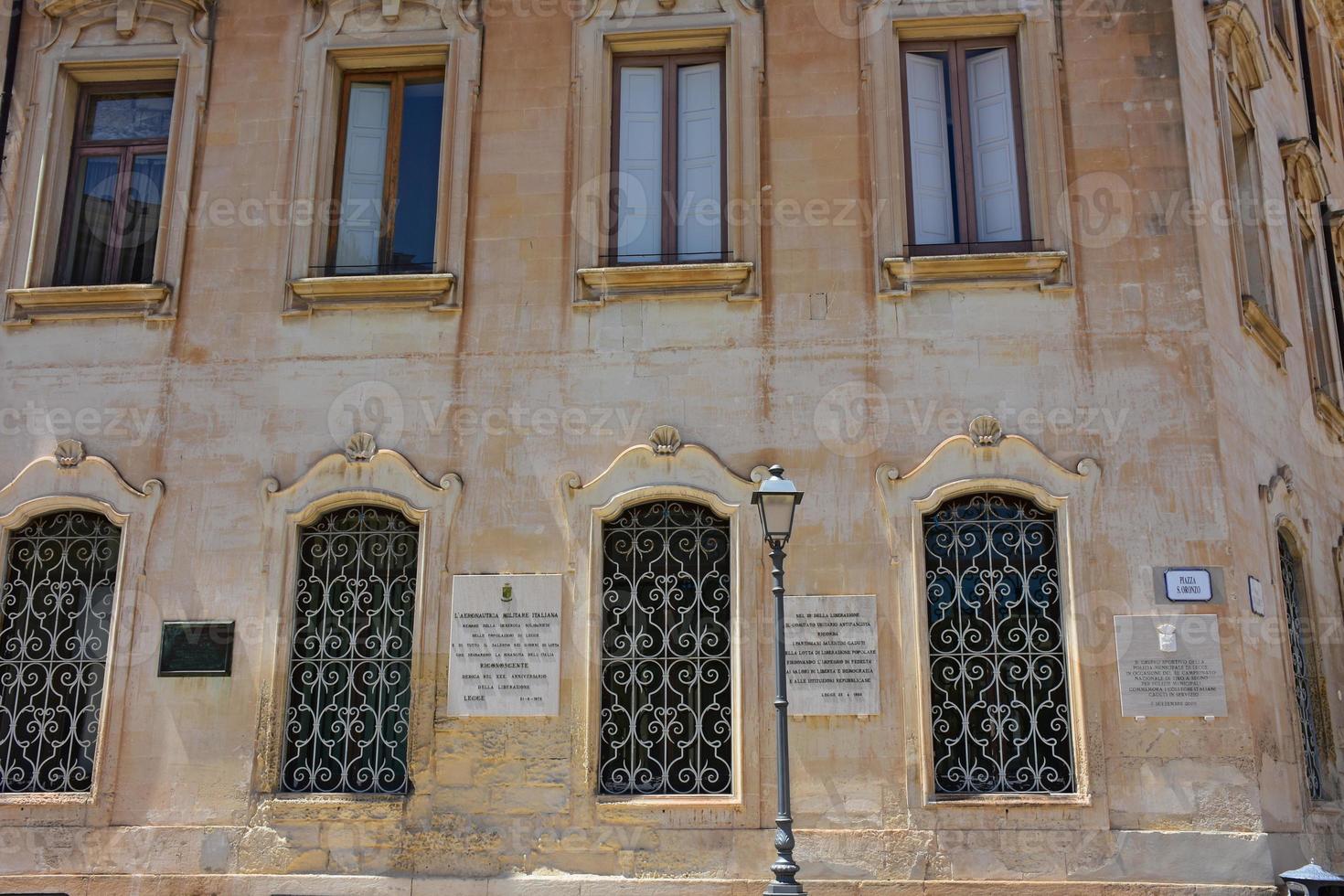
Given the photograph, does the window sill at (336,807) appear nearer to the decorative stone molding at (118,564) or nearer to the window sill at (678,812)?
the decorative stone molding at (118,564)

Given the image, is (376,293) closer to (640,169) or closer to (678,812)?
(640,169)

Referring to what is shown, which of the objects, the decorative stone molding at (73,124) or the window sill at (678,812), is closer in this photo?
the window sill at (678,812)

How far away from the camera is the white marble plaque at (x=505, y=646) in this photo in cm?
1204

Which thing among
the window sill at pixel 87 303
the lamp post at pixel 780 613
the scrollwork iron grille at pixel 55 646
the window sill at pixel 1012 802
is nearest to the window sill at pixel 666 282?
the lamp post at pixel 780 613

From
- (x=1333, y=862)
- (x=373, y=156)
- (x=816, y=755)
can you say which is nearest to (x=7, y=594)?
(x=373, y=156)

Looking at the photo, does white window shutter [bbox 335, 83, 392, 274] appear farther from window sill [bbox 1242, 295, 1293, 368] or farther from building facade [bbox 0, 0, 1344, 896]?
window sill [bbox 1242, 295, 1293, 368]

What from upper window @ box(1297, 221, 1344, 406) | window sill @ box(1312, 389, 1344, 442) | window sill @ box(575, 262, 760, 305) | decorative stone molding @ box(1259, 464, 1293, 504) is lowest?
decorative stone molding @ box(1259, 464, 1293, 504)

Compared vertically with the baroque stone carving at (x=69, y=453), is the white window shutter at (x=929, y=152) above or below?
above

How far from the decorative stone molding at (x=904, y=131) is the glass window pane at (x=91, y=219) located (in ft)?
24.0

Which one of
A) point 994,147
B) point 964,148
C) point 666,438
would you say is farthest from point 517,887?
point 994,147

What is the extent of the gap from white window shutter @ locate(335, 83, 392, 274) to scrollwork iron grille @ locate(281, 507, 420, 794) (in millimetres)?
2578

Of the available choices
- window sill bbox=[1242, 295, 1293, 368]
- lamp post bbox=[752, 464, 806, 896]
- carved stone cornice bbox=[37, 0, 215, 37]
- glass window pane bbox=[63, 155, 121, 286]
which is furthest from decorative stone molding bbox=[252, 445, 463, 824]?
window sill bbox=[1242, 295, 1293, 368]

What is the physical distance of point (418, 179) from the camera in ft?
45.2

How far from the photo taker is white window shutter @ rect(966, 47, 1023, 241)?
42.8ft
